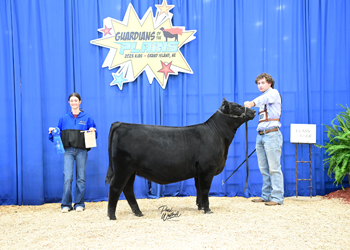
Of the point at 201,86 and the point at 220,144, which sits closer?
the point at 220,144

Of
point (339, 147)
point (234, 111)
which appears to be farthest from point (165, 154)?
point (339, 147)

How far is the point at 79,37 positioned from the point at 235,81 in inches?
113

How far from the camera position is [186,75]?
534cm

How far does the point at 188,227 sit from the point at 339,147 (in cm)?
300

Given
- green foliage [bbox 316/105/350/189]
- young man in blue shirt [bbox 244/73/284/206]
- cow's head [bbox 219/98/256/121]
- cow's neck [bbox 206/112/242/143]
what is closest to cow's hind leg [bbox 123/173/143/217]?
cow's neck [bbox 206/112/242/143]

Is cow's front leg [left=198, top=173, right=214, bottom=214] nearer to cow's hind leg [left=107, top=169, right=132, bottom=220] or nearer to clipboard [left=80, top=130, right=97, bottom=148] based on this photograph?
cow's hind leg [left=107, top=169, right=132, bottom=220]

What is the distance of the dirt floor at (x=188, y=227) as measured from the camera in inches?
109

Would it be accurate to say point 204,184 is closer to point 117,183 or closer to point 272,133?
point 117,183

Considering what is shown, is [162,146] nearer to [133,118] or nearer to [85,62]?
[133,118]

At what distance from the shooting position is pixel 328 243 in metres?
2.75

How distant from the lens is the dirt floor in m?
2.77

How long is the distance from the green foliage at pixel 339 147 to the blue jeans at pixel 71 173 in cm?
388

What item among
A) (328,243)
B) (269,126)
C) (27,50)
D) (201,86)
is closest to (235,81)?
(201,86)

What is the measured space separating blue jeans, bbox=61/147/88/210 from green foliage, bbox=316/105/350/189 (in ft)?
12.7
